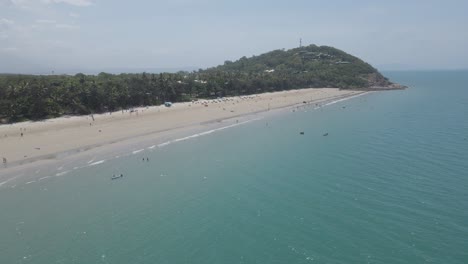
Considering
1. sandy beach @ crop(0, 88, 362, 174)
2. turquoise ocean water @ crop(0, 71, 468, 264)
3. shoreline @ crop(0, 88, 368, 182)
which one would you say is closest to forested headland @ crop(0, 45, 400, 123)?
sandy beach @ crop(0, 88, 362, 174)

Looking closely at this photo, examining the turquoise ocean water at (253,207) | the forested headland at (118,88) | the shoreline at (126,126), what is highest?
the forested headland at (118,88)

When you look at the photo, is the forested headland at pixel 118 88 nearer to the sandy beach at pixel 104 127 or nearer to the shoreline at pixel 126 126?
the sandy beach at pixel 104 127

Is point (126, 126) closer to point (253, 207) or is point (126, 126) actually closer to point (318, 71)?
point (253, 207)

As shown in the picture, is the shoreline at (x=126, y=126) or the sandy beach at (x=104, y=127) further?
the sandy beach at (x=104, y=127)

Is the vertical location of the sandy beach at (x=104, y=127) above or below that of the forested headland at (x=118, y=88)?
below

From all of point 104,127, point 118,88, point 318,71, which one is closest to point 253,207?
point 104,127

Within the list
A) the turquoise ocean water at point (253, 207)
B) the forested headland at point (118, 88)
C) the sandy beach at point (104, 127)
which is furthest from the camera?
the forested headland at point (118, 88)

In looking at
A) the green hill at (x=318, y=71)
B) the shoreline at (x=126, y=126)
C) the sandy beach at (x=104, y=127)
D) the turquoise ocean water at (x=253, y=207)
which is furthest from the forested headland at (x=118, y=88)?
the turquoise ocean water at (x=253, y=207)

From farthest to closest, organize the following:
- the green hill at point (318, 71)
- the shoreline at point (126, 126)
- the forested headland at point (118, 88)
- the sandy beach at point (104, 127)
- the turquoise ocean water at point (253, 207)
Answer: the green hill at point (318, 71) < the forested headland at point (118, 88) < the sandy beach at point (104, 127) < the shoreline at point (126, 126) < the turquoise ocean water at point (253, 207)
